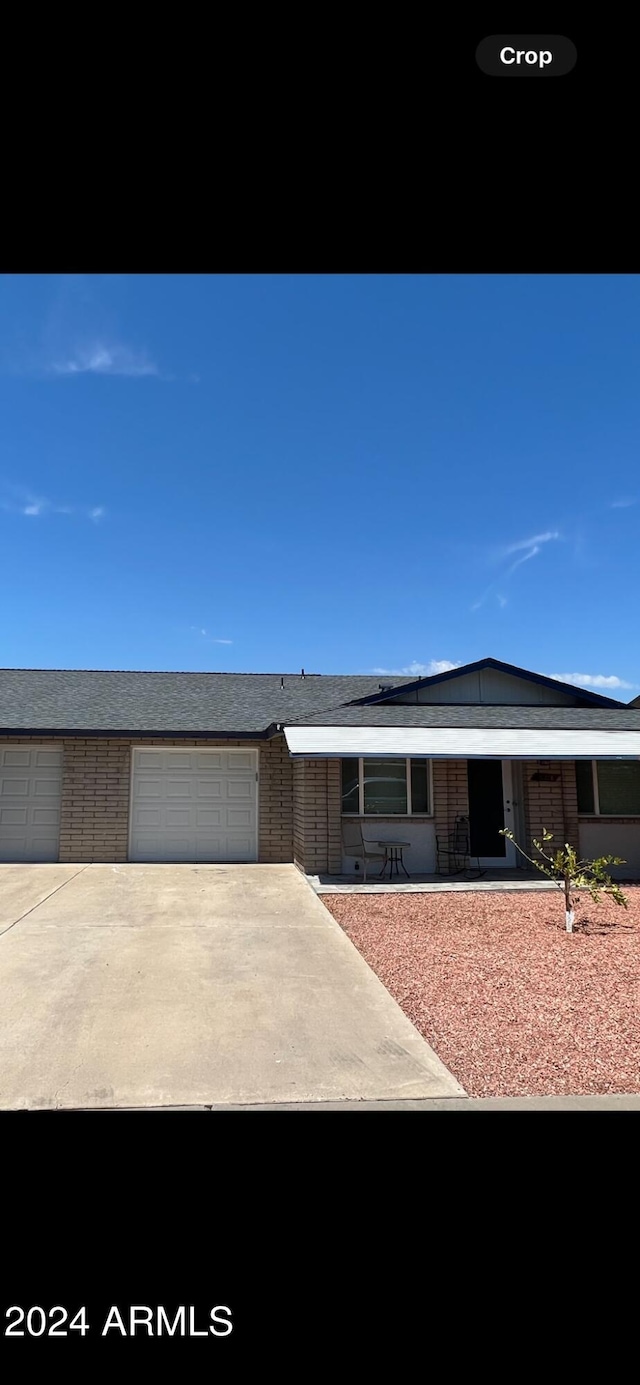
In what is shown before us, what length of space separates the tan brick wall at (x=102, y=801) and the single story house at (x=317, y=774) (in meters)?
0.03

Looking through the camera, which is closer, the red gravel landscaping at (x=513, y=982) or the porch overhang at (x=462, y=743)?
the red gravel landscaping at (x=513, y=982)

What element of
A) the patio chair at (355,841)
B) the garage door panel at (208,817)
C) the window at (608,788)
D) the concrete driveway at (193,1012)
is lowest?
the concrete driveway at (193,1012)

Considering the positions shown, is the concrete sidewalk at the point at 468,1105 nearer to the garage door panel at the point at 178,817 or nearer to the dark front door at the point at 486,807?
the dark front door at the point at 486,807

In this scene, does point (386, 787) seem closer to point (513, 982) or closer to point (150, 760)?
point (150, 760)

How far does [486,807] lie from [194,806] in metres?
6.08

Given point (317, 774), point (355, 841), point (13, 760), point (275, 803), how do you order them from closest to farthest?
point (317, 774) → point (355, 841) → point (13, 760) → point (275, 803)

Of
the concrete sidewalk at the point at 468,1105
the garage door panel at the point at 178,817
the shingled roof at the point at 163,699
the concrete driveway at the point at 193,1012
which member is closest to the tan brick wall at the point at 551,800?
the shingled roof at the point at 163,699

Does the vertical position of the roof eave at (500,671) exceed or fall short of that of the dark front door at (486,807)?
it exceeds it

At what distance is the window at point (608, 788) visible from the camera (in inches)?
547

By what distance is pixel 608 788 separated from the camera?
13953 millimetres

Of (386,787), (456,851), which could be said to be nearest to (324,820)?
(386,787)

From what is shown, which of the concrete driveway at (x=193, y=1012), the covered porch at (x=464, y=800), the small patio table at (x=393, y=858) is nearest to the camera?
the concrete driveway at (x=193, y=1012)
